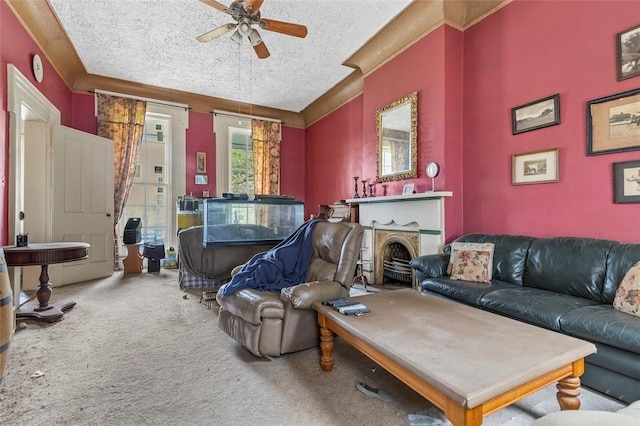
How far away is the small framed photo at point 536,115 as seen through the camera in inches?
105

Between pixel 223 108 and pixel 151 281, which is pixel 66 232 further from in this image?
pixel 223 108

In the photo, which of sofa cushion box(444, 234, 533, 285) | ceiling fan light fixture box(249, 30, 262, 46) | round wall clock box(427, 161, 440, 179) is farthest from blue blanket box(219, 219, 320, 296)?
ceiling fan light fixture box(249, 30, 262, 46)

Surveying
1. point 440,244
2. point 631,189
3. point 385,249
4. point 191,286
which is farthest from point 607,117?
point 191,286

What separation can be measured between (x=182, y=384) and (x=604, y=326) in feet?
7.84

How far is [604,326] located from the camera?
1.59m

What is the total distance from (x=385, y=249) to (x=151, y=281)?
11.3 ft

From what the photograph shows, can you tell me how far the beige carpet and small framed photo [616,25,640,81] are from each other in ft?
7.53

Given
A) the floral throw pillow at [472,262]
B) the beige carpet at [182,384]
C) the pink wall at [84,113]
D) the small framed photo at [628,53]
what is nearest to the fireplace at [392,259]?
the floral throw pillow at [472,262]

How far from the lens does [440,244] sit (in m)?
3.30

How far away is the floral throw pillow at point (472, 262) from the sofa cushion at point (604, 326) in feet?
2.61

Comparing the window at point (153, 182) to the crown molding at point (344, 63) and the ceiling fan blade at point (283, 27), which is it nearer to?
the crown molding at point (344, 63)

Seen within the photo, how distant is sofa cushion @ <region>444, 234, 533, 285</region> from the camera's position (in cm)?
255

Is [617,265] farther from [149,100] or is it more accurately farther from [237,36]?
[149,100]

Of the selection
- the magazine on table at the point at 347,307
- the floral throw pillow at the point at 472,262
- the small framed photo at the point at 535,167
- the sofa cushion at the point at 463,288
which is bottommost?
the sofa cushion at the point at 463,288
